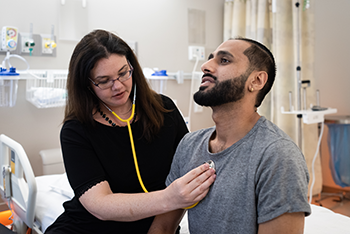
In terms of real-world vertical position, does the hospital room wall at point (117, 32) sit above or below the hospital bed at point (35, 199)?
above

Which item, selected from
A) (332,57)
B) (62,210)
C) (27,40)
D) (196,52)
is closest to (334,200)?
(332,57)

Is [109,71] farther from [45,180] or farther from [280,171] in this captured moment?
[45,180]

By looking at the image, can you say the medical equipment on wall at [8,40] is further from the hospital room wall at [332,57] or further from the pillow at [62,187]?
the hospital room wall at [332,57]

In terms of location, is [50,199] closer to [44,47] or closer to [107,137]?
[107,137]

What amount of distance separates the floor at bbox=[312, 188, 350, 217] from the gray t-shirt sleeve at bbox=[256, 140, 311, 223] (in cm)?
213

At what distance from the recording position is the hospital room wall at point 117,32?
222cm

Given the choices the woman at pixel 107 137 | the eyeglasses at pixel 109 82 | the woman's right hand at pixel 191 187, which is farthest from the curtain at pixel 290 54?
the woman's right hand at pixel 191 187

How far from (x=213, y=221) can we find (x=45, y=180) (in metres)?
1.35

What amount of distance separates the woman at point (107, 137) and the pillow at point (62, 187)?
1.27 feet

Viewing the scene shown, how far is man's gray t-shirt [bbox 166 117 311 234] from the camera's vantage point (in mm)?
796

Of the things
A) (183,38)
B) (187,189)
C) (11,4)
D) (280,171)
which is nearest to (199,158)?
(187,189)

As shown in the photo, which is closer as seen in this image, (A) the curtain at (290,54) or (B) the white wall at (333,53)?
(A) the curtain at (290,54)

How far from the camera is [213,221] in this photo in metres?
0.94

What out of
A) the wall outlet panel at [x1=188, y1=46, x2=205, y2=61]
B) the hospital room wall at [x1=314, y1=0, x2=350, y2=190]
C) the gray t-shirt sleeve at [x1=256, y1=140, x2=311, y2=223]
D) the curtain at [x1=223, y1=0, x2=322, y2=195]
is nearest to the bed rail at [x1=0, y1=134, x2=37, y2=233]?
the gray t-shirt sleeve at [x1=256, y1=140, x2=311, y2=223]
